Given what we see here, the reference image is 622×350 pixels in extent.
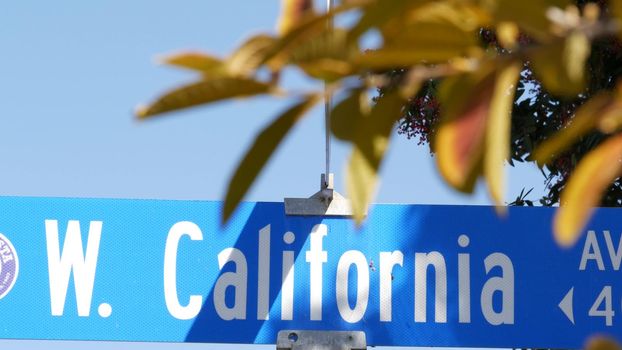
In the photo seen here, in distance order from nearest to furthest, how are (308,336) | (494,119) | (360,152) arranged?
(494,119) → (360,152) → (308,336)

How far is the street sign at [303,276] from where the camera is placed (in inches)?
163

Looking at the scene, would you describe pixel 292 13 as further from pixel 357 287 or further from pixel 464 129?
pixel 357 287

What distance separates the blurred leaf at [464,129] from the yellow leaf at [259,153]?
0.29 feet

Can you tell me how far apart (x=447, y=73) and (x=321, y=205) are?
3496 mm

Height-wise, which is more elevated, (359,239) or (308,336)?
(359,239)

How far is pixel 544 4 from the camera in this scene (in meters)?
0.70

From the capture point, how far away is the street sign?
4129mm

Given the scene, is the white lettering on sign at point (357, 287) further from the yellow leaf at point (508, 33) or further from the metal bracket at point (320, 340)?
the yellow leaf at point (508, 33)

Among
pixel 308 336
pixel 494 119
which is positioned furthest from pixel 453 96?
pixel 308 336

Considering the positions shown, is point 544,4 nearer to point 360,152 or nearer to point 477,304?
point 360,152

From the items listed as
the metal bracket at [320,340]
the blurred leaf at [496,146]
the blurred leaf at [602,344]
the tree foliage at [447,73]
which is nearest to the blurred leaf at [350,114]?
the tree foliage at [447,73]

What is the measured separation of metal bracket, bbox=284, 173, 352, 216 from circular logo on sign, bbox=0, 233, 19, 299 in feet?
2.98

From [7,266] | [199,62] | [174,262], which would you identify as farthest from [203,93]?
[7,266]

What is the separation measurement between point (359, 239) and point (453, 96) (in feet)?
11.3
